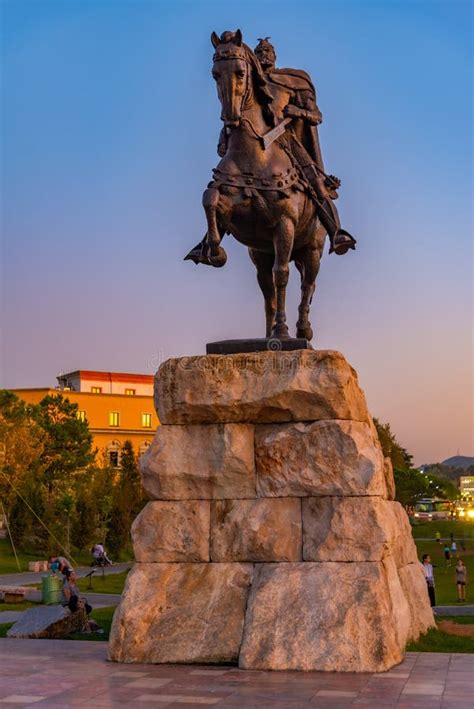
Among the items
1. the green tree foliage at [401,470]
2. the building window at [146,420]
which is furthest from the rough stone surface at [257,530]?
the building window at [146,420]

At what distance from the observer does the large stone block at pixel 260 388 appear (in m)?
10.5

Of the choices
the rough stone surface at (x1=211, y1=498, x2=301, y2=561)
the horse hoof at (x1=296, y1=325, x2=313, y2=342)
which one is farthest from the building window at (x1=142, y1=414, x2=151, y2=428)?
the rough stone surface at (x1=211, y1=498, x2=301, y2=561)

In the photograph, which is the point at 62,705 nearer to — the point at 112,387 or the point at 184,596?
the point at 184,596

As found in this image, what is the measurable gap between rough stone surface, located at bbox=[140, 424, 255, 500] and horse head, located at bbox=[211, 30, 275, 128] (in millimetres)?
3666

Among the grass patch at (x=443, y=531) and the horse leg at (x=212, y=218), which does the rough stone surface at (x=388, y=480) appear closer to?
the horse leg at (x=212, y=218)

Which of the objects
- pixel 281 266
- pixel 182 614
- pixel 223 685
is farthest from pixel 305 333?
pixel 223 685

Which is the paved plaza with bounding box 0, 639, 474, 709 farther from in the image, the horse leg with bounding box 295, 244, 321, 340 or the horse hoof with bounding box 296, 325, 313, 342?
the horse leg with bounding box 295, 244, 321, 340

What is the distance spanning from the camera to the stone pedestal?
9953 millimetres

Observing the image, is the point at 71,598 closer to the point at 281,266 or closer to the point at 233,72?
the point at 281,266

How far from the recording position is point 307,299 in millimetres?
12922

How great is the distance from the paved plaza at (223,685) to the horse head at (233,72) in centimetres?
622

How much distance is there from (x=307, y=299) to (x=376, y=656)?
5.02 meters

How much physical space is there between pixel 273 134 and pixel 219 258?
1706 millimetres

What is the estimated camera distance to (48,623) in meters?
13.4
